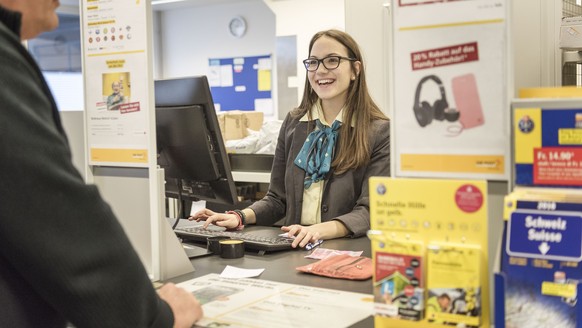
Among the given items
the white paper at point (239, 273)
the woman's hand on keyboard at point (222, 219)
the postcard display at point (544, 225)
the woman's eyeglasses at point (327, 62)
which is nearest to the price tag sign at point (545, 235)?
the postcard display at point (544, 225)

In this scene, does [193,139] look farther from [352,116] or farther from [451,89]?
[451,89]

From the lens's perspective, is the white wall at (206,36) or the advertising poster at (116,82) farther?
the white wall at (206,36)

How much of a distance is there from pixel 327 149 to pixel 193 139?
2.14 ft

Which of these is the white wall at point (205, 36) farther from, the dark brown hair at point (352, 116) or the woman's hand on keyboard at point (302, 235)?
the woman's hand on keyboard at point (302, 235)

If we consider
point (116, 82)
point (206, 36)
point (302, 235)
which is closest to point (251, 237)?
point (302, 235)

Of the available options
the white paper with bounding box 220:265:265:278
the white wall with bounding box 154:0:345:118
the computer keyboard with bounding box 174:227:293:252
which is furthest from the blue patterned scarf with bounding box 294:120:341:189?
the white wall with bounding box 154:0:345:118

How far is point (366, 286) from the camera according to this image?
4.83 feet

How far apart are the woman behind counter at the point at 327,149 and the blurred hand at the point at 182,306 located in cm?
95

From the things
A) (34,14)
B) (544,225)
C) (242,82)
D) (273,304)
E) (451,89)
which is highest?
(242,82)

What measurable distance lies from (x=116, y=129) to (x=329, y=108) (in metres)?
1.11

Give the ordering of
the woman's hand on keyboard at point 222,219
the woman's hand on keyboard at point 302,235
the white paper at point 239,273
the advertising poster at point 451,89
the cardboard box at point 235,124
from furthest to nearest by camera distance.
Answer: the cardboard box at point 235,124, the woman's hand on keyboard at point 222,219, the woman's hand on keyboard at point 302,235, the white paper at point 239,273, the advertising poster at point 451,89

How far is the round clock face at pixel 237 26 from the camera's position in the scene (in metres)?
7.46

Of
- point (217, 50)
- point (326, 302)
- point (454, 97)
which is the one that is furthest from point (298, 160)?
point (217, 50)

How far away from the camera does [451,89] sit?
1.08m
